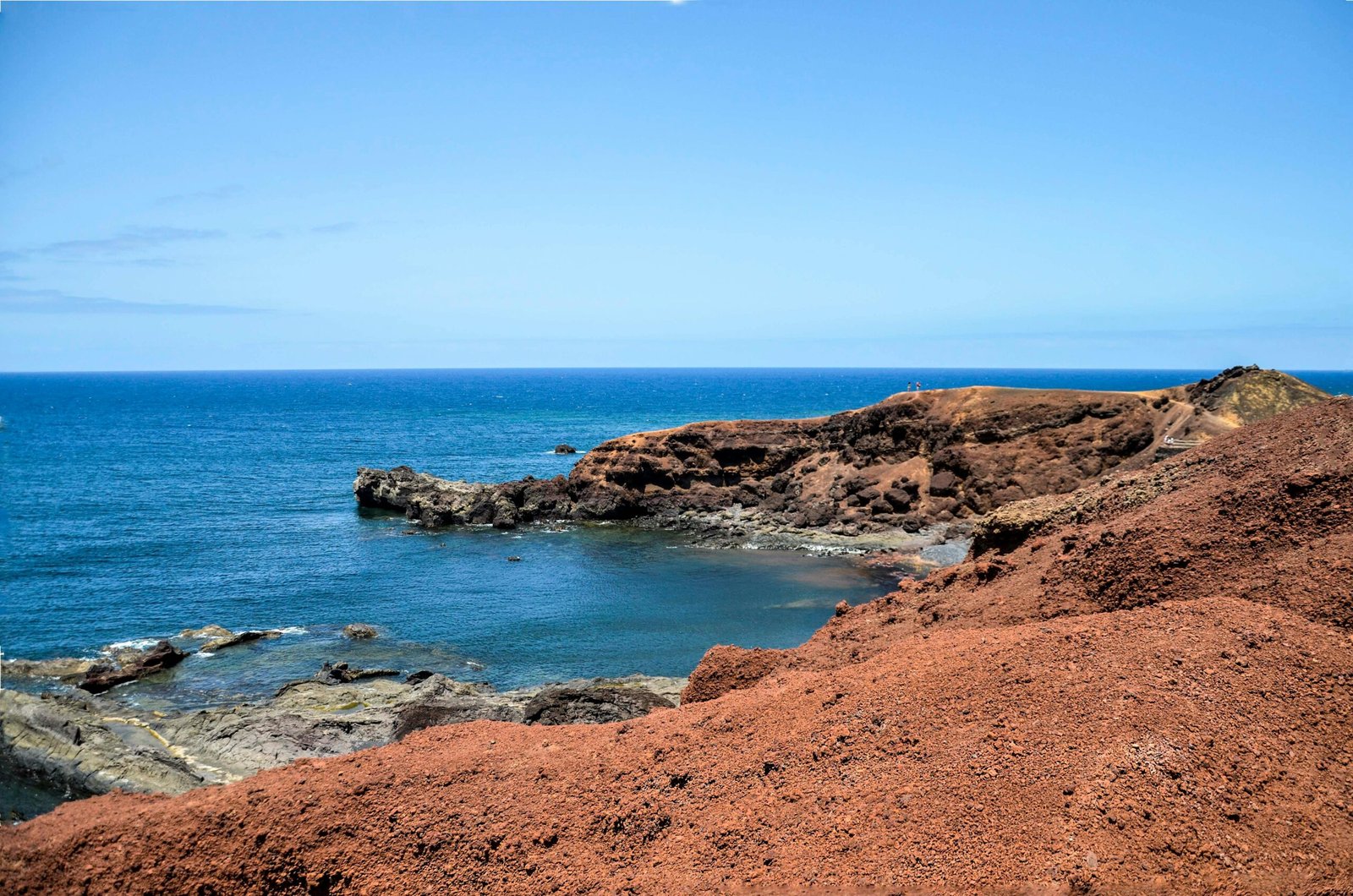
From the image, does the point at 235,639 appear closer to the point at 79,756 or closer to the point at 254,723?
the point at 254,723

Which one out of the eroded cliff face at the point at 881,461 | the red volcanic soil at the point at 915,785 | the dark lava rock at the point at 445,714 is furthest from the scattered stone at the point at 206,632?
the red volcanic soil at the point at 915,785

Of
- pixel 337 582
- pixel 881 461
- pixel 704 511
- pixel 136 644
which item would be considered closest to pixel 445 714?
pixel 136 644

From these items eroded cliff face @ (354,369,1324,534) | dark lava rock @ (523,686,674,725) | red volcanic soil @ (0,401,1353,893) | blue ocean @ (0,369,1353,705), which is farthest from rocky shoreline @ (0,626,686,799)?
eroded cliff face @ (354,369,1324,534)

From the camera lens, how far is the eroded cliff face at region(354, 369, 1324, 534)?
5131 cm

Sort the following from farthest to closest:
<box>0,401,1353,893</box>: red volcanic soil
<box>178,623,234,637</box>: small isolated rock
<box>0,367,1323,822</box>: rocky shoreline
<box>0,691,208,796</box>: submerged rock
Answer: <box>178,623,234,637</box>: small isolated rock, <box>0,367,1323,822</box>: rocky shoreline, <box>0,691,208,796</box>: submerged rock, <box>0,401,1353,893</box>: red volcanic soil

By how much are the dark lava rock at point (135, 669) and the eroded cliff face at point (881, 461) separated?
1092 inches

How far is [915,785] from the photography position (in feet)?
29.0

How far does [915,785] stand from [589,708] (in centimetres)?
1190

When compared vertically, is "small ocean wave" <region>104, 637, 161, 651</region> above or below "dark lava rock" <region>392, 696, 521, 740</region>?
below

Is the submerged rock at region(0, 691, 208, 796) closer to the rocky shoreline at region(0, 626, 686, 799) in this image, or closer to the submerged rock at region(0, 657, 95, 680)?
the rocky shoreline at region(0, 626, 686, 799)

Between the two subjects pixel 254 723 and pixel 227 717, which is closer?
pixel 254 723

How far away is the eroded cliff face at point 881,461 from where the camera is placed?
5131 centimetres

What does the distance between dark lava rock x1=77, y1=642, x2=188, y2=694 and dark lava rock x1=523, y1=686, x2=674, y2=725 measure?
58.5ft

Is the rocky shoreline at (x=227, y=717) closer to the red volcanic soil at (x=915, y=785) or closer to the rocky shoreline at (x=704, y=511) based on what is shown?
the rocky shoreline at (x=704, y=511)
